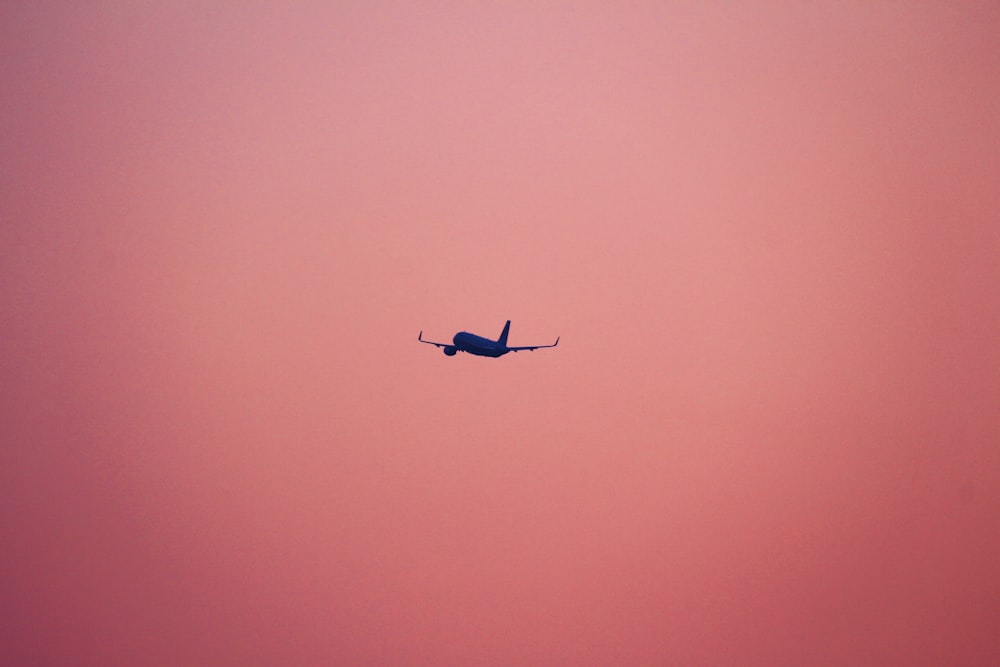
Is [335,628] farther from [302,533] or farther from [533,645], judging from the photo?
[533,645]

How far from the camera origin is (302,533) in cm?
14362

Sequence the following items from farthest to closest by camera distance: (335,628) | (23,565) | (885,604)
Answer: (335,628) → (885,604) → (23,565)

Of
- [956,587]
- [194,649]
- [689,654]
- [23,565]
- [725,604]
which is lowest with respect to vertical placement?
[194,649]

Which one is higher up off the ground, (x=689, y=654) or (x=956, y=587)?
(x=956, y=587)

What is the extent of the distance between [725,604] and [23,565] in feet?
374

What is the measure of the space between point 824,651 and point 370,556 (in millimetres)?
80397

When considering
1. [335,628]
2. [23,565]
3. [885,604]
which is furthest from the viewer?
[335,628]

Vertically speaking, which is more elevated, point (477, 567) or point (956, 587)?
point (956, 587)

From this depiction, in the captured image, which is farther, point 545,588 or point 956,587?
point 545,588

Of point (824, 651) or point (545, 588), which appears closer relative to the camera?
point (824, 651)

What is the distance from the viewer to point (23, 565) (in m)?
118

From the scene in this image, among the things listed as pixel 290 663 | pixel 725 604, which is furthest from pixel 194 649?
pixel 725 604

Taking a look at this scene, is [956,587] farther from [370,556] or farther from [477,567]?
[370,556]

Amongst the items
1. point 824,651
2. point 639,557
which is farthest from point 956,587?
point 639,557
